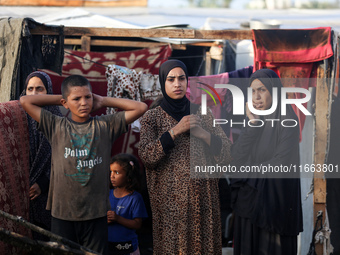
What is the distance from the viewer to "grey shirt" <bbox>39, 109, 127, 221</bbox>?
2.91 meters

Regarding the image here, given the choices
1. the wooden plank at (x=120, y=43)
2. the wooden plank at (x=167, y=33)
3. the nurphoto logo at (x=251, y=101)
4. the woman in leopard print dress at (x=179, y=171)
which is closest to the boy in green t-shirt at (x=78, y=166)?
the woman in leopard print dress at (x=179, y=171)

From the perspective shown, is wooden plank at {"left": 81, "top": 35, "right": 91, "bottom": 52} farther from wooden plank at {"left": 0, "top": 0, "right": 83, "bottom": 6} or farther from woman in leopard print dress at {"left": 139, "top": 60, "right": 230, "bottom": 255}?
wooden plank at {"left": 0, "top": 0, "right": 83, "bottom": 6}

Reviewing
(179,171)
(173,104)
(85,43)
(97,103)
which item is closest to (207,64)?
(85,43)

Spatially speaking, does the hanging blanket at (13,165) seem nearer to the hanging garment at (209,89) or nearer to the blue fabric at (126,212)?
the blue fabric at (126,212)

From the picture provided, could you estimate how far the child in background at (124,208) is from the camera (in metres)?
3.64

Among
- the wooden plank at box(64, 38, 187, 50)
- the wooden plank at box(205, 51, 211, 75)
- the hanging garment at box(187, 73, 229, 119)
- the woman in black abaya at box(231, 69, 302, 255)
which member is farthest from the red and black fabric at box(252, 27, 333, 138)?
the wooden plank at box(64, 38, 187, 50)

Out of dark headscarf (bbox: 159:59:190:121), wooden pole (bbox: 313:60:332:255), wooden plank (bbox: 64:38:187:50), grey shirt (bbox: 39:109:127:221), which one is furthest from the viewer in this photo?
wooden plank (bbox: 64:38:187:50)

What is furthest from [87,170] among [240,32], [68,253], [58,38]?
[240,32]

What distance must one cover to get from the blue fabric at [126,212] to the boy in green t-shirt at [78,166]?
2.12 ft

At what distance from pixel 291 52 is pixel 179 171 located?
1.73 meters

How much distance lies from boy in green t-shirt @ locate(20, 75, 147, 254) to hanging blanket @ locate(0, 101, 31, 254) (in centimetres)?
25

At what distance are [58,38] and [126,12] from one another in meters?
5.34

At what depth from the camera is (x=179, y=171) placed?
338 cm

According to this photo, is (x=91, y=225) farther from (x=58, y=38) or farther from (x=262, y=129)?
(x=58, y=38)
